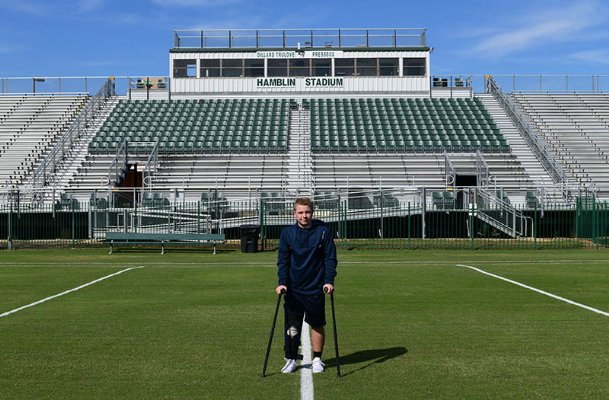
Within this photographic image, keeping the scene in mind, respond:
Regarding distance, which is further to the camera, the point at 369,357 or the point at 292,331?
the point at 369,357

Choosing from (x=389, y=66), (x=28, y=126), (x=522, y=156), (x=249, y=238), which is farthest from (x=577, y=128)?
(x=28, y=126)

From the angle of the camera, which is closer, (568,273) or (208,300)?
(208,300)

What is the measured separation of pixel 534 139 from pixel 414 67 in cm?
1237

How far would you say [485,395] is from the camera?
6.85 meters

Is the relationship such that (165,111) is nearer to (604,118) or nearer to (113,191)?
(113,191)

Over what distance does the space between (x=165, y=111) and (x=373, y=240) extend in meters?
24.3

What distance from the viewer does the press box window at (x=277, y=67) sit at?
51.6 meters

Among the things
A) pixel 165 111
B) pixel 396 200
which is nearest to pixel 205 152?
pixel 165 111

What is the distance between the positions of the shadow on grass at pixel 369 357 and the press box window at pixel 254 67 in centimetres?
4421

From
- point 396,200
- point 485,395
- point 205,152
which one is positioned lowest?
point 485,395

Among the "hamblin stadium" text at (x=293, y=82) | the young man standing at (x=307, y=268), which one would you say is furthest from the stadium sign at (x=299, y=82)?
the young man standing at (x=307, y=268)

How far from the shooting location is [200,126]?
4594cm

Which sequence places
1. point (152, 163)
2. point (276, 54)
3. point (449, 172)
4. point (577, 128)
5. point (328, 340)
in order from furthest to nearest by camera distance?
1. point (276, 54)
2. point (577, 128)
3. point (152, 163)
4. point (449, 172)
5. point (328, 340)

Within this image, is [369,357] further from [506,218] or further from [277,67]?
[277,67]
